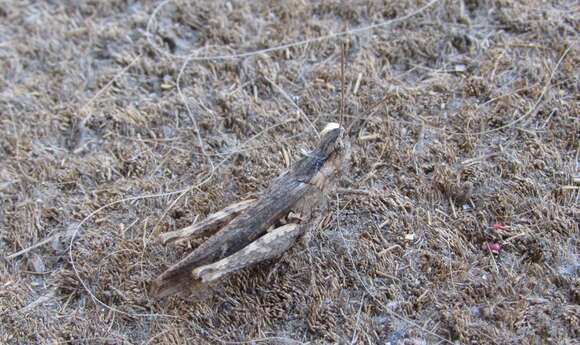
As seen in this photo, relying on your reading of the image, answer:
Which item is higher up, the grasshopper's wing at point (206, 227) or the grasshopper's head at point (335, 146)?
the grasshopper's head at point (335, 146)

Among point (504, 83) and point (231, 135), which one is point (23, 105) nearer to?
point (231, 135)

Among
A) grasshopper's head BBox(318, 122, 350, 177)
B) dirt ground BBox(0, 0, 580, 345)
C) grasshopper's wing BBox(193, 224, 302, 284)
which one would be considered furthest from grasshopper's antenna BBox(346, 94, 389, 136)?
grasshopper's wing BBox(193, 224, 302, 284)

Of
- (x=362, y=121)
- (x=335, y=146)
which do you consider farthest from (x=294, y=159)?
(x=335, y=146)

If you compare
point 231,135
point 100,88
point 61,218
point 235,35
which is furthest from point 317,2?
point 61,218

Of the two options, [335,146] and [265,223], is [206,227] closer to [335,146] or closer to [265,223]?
[265,223]

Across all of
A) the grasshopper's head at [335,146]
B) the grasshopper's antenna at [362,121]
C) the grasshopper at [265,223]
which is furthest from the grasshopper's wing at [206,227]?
the grasshopper's antenna at [362,121]

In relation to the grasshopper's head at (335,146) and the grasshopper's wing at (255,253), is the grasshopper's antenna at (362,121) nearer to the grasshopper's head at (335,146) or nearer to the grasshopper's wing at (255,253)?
the grasshopper's head at (335,146)
